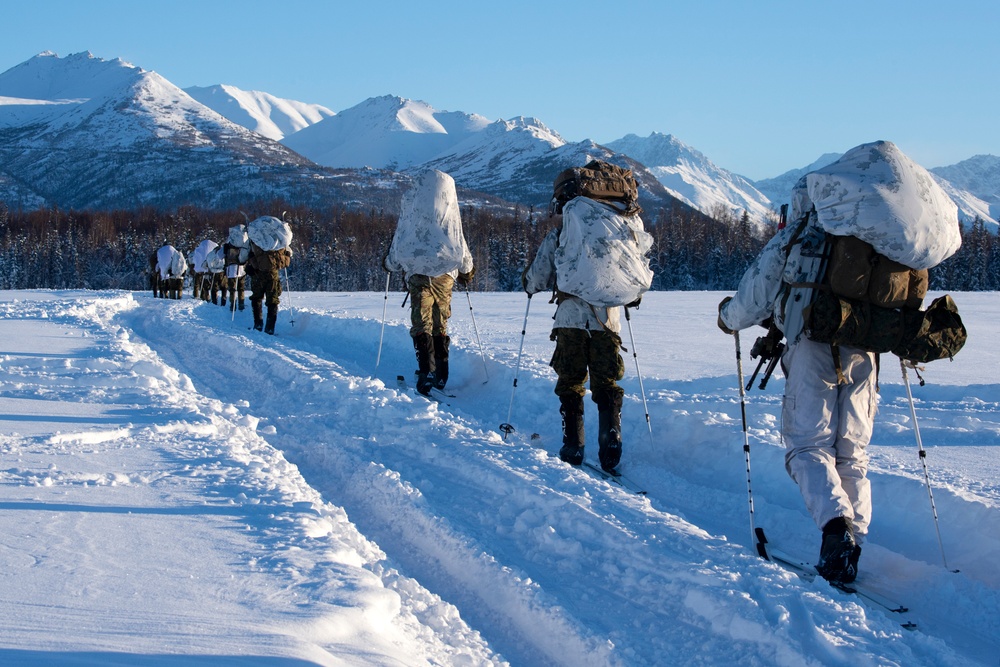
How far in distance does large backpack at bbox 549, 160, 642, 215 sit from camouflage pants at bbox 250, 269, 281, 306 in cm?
877

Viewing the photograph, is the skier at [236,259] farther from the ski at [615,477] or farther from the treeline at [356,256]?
the treeline at [356,256]

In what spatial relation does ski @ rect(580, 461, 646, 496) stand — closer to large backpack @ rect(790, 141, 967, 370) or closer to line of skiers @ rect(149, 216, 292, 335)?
large backpack @ rect(790, 141, 967, 370)

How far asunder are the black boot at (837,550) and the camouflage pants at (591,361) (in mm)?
2069

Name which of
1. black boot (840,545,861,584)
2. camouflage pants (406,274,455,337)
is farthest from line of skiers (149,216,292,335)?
black boot (840,545,861,584)

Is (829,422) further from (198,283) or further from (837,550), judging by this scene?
(198,283)

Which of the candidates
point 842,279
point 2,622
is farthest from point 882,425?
point 2,622

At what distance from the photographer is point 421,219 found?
825 cm

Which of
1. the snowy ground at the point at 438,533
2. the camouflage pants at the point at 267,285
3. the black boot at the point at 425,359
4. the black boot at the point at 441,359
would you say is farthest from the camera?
the camouflage pants at the point at 267,285

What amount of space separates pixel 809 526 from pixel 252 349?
789cm

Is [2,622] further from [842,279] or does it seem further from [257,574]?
[842,279]

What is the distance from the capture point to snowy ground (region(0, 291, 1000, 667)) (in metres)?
2.70

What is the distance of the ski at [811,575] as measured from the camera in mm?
3521

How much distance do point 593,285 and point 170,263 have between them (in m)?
22.9

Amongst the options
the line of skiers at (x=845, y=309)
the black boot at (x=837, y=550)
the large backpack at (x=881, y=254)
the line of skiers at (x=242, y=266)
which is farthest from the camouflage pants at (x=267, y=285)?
the black boot at (x=837, y=550)
